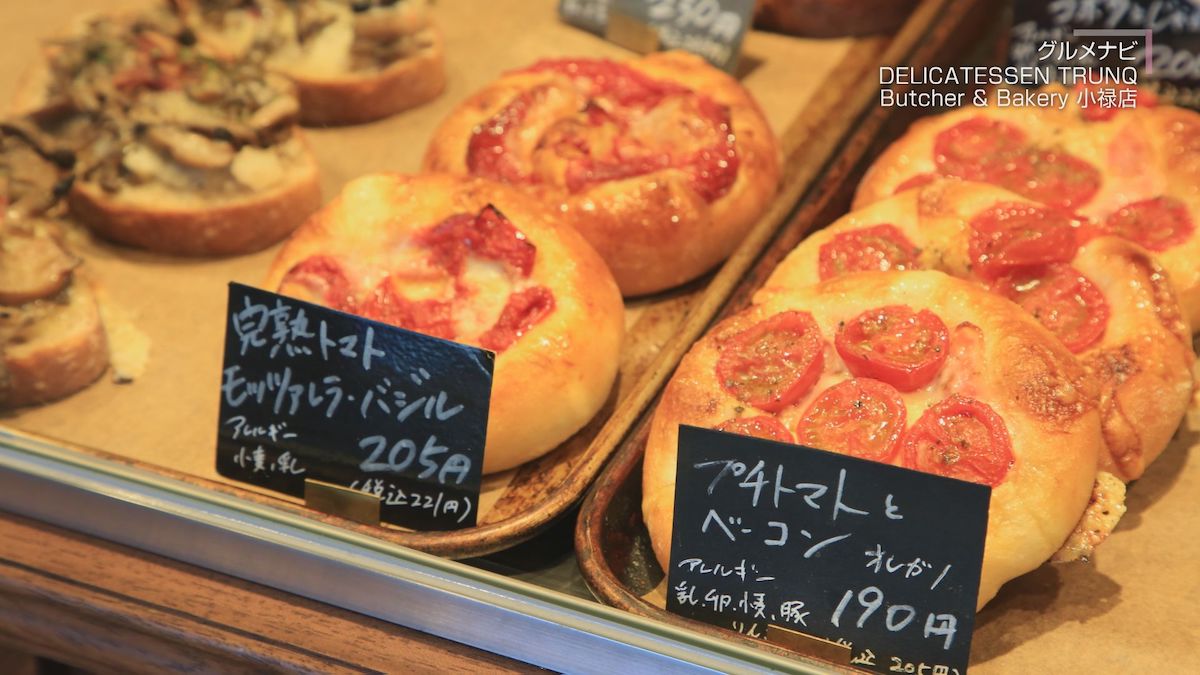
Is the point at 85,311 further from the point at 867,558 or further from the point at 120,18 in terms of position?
the point at 867,558

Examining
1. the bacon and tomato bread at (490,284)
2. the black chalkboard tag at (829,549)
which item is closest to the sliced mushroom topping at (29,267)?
the bacon and tomato bread at (490,284)

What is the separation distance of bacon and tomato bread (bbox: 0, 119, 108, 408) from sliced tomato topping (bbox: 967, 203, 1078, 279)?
209 centimetres

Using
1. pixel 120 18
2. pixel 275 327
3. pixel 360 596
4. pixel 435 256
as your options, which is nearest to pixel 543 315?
pixel 435 256

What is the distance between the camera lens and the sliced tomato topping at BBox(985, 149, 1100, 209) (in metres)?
2.78

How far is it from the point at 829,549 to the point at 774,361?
49 cm

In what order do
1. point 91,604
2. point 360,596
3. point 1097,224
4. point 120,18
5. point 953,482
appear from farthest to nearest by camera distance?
point 120,18 < point 1097,224 < point 91,604 < point 360,596 < point 953,482

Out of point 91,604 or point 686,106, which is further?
point 686,106

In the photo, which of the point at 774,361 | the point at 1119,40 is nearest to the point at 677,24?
the point at 1119,40

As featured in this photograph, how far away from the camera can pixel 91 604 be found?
210 cm

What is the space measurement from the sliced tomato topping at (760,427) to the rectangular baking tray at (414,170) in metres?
0.34

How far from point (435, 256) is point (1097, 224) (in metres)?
1.46

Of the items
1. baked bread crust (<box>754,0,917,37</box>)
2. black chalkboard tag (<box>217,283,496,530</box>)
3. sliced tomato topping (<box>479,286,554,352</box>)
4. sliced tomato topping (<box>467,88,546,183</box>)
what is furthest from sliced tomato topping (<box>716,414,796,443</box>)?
baked bread crust (<box>754,0,917,37</box>)

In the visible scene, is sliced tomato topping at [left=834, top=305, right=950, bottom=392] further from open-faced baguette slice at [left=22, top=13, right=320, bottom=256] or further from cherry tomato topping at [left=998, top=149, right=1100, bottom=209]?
open-faced baguette slice at [left=22, top=13, right=320, bottom=256]

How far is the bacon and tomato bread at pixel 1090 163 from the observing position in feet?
8.79
